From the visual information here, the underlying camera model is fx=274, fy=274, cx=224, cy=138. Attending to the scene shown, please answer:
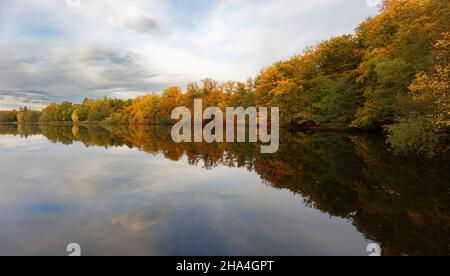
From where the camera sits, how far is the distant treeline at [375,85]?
1413 cm

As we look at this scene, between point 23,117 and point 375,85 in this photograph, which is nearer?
point 375,85

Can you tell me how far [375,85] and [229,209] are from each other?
2714 cm

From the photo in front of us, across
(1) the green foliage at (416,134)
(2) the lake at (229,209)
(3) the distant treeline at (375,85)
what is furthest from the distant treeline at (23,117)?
(1) the green foliage at (416,134)

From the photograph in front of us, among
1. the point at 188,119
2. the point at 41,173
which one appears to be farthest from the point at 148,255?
the point at 188,119

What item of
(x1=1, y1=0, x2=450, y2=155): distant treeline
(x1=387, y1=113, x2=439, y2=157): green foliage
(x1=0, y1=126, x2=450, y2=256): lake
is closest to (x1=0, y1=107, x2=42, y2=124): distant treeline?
(x1=1, y1=0, x2=450, y2=155): distant treeline

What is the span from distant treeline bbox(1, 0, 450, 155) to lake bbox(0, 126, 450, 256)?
10.9ft

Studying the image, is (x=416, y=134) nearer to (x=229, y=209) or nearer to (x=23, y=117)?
(x=229, y=209)

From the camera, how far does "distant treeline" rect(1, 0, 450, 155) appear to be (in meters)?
14.1

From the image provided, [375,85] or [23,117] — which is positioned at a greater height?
[375,85]

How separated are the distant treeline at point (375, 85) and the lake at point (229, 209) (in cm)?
333

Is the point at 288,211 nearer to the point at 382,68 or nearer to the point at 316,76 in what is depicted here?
the point at 382,68

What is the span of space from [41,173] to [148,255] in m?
10.5

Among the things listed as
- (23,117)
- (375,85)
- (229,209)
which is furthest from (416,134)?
(23,117)

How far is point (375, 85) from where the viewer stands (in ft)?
94.0
